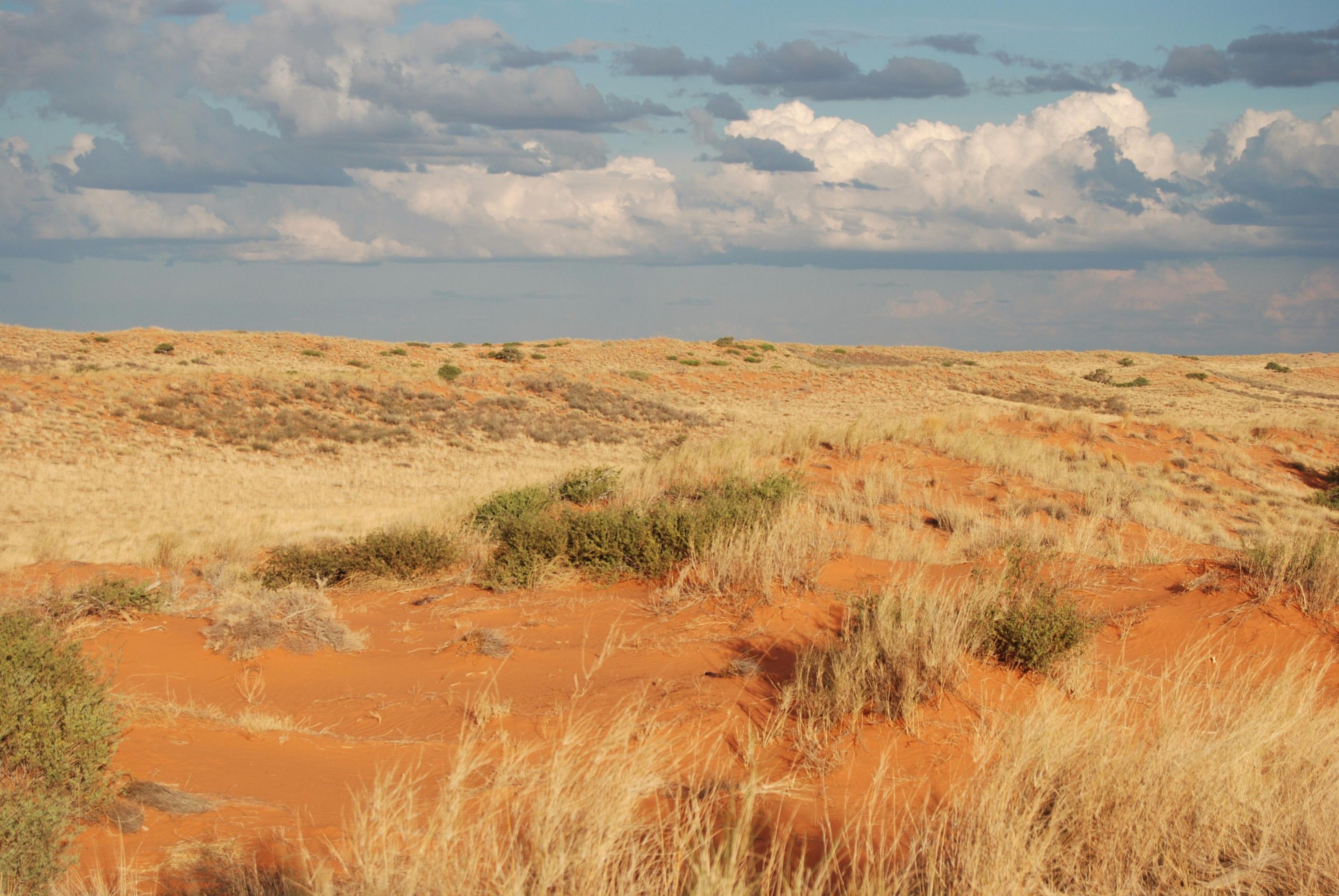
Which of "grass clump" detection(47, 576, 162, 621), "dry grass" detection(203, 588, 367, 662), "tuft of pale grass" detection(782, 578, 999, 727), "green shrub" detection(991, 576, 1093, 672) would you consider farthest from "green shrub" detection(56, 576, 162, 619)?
"green shrub" detection(991, 576, 1093, 672)

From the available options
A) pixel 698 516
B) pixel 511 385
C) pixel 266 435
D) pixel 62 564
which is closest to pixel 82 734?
pixel 698 516

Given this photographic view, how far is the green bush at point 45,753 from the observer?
10.4 ft

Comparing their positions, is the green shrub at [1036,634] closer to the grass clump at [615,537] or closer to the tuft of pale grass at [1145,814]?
the tuft of pale grass at [1145,814]

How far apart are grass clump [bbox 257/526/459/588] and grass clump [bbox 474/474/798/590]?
657mm

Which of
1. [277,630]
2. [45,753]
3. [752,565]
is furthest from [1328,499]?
[45,753]

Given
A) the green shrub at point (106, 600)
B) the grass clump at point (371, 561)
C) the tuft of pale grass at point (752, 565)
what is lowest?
the grass clump at point (371, 561)

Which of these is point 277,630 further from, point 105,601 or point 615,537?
point 615,537

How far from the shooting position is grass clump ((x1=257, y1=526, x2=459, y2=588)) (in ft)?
30.3

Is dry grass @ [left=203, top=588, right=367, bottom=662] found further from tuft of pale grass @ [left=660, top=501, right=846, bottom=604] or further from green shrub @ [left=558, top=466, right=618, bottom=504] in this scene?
green shrub @ [left=558, top=466, right=618, bottom=504]

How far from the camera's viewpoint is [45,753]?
383cm

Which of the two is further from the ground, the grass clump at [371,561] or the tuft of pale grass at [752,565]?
the tuft of pale grass at [752,565]

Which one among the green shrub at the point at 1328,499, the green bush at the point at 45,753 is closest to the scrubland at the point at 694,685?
the green bush at the point at 45,753

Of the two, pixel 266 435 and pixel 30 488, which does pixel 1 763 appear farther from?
pixel 266 435

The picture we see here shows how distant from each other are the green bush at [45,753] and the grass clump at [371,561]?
14.8 ft
